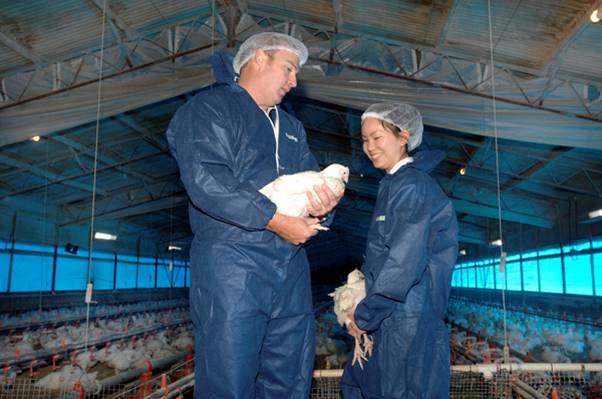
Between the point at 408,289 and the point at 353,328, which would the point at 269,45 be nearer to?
the point at 408,289

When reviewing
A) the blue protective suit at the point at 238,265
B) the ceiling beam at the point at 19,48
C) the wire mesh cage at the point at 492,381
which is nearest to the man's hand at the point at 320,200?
the blue protective suit at the point at 238,265

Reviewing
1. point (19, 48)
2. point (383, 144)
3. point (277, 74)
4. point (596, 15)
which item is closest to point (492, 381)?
point (383, 144)

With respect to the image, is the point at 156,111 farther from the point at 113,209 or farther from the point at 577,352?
the point at 577,352

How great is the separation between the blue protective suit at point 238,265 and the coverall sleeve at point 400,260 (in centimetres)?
42

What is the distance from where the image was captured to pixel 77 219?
621 inches

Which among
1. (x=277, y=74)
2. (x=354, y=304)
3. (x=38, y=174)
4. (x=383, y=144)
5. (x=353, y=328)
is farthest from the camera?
(x=38, y=174)

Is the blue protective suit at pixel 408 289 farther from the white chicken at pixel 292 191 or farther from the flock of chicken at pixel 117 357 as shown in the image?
the flock of chicken at pixel 117 357

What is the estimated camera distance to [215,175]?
1601 millimetres

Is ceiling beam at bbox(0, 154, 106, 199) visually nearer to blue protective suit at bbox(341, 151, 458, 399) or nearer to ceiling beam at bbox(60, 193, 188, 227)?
ceiling beam at bbox(60, 193, 188, 227)

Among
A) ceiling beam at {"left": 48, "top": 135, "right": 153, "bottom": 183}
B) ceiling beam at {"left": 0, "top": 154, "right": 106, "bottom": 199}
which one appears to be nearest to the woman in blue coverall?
ceiling beam at {"left": 48, "top": 135, "right": 153, "bottom": 183}

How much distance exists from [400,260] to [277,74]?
1.05m

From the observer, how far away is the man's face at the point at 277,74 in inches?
79.5

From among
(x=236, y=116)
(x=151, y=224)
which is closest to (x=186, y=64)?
(x=236, y=116)

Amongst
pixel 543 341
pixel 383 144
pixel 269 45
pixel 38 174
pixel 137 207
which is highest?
pixel 38 174
